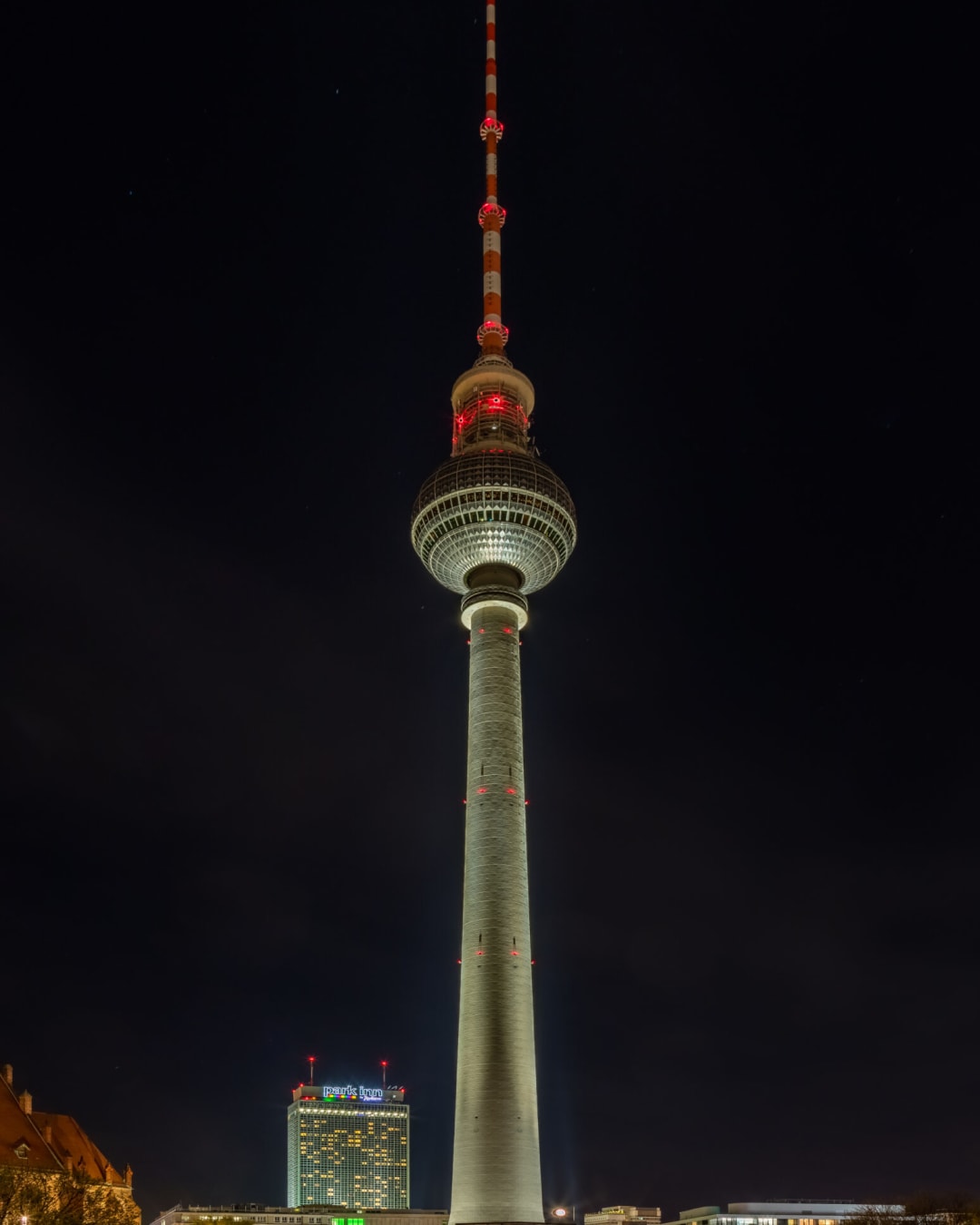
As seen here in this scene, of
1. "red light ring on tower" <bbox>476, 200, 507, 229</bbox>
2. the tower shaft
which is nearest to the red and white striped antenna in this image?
"red light ring on tower" <bbox>476, 200, 507, 229</bbox>

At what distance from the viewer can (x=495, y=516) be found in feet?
396

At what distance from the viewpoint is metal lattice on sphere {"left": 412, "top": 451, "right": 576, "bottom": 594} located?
120m

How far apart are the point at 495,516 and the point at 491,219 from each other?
32.8 meters

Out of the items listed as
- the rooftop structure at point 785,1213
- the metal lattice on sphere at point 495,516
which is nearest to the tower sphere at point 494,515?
the metal lattice on sphere at point 495,516

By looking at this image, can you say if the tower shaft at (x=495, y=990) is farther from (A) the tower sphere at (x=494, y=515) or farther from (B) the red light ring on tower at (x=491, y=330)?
(B) the red light ring on tower at (x=491, y=330)

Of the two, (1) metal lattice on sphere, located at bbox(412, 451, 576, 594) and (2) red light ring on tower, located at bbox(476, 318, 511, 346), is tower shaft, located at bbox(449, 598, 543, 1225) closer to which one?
(1) metal lattice on sphere, located at bbox(412, 451, 576, 594)

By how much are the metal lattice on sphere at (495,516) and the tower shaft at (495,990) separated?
491 inches

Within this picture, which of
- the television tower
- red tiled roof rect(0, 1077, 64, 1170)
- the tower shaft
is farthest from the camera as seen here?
red tiled roof rect(0, 1077, 64, 1170)

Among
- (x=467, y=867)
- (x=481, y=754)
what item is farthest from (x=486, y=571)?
(x=467, y=867)

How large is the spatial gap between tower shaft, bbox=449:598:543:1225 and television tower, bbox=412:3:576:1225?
10 centimetres

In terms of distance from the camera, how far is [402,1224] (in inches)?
7569

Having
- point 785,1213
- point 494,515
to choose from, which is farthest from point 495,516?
point 785,1213

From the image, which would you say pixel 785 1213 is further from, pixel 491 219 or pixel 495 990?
pixel 491 219

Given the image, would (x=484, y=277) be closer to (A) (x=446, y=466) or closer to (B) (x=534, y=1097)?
(A) (x=446, y=466)
